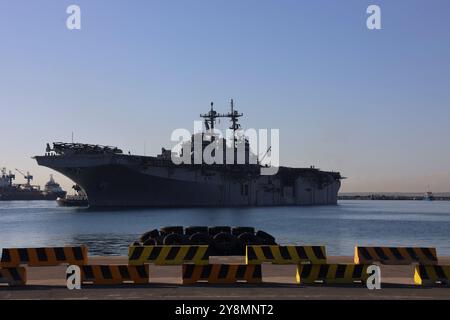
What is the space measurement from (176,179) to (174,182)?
1.28m

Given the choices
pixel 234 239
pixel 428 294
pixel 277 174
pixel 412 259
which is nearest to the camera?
pixel 428 294

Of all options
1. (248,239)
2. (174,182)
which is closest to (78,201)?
(174,182)

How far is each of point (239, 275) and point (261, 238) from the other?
9208 mm

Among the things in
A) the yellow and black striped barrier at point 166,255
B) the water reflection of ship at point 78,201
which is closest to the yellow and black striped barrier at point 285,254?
the yellow and black striped barrier at point 166,255

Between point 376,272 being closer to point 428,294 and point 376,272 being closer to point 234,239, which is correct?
point 428,294

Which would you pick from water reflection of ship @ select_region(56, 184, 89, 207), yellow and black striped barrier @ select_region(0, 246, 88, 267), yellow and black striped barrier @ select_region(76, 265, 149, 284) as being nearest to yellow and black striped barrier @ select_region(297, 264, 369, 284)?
yellow and black striped barrier @ select_region(76, 265, 149, 284)

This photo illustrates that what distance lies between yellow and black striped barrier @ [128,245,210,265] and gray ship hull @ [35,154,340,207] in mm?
58280

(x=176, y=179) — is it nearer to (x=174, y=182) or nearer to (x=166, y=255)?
(x=174, y=182)

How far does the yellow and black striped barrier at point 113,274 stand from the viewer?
45.8 ft

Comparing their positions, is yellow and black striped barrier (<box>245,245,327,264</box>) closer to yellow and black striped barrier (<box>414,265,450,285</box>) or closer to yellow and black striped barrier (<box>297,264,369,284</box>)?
yellow and black striped barrier (<box>297,264,369,284</box>)

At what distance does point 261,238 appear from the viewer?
23219 millimetres

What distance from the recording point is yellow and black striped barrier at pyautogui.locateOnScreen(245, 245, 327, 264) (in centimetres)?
1532

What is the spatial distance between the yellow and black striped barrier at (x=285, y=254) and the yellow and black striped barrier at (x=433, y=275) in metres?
2.50
